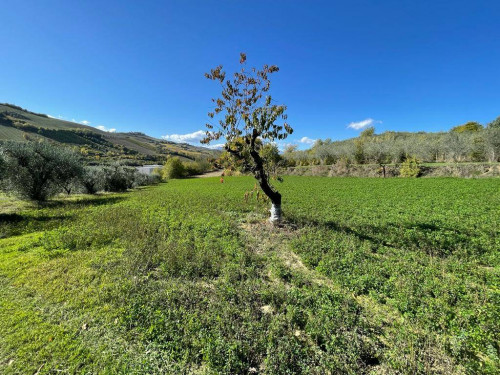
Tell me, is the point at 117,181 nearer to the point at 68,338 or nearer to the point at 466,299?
the point at 68,338

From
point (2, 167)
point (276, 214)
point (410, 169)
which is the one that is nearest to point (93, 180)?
point (2, 167)

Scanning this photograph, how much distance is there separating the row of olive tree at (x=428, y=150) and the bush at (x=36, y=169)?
4799cm

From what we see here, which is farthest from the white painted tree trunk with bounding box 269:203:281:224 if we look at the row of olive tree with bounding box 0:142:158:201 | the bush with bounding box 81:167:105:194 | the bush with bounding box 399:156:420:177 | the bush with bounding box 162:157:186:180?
the bush with bounding box 162:157:186:180

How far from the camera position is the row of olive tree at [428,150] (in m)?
43.0

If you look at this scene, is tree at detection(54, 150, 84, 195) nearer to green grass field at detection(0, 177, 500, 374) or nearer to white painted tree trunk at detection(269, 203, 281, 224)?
green grass field at detection(0, 177, 500, 374)

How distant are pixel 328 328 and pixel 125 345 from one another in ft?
12.9

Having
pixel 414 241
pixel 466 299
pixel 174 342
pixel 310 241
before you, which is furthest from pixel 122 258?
pixel 414 241

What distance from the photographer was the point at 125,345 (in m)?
3.87

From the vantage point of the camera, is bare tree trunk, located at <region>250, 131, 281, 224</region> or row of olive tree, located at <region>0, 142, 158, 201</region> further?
row of olive tree, located at <region>0, 142, 158, 201</region>

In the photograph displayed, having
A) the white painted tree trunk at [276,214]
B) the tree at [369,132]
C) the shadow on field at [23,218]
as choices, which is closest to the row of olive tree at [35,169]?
the shadow on field at [23,218]

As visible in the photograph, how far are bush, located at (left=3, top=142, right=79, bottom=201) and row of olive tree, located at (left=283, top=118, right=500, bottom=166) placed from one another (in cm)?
4799

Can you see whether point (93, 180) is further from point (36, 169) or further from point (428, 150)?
point (428, 150)

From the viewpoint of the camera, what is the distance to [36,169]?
65.0 ft

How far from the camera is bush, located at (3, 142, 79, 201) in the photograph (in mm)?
18406
